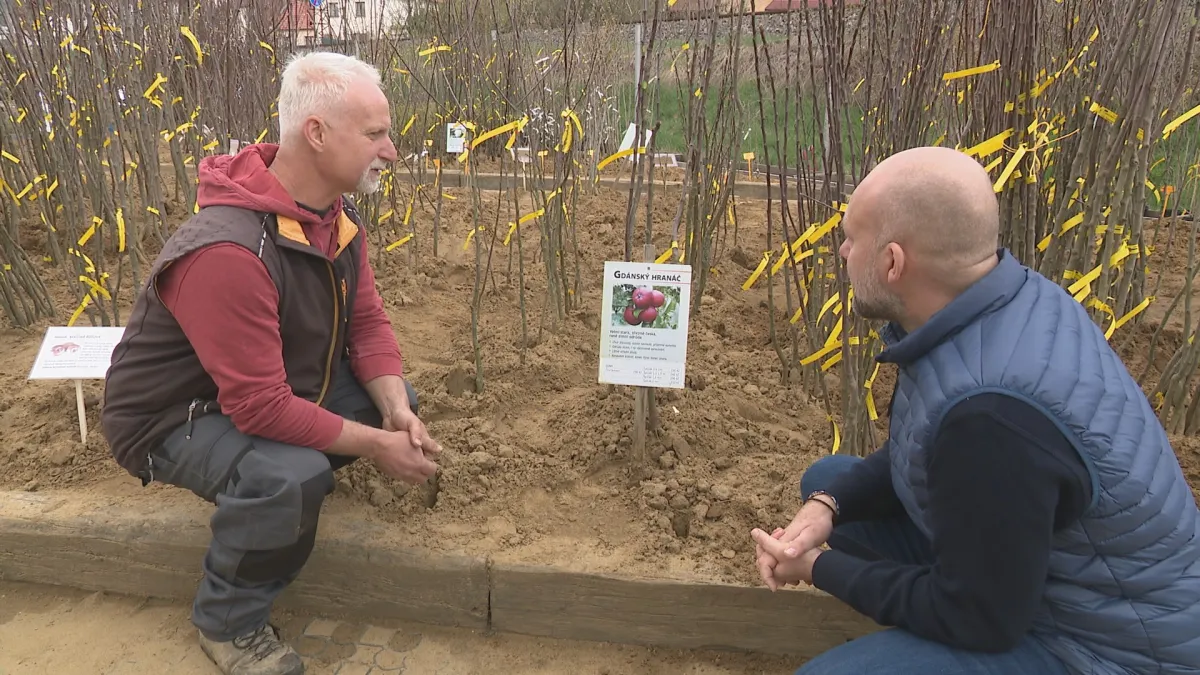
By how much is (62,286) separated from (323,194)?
261cm

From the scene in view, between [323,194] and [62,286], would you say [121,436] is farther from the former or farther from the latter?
[62,286]

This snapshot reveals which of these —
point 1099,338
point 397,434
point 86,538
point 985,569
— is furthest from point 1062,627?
point 86,538

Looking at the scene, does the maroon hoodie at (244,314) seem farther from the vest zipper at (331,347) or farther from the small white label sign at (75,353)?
the small white label sign at (75,353)

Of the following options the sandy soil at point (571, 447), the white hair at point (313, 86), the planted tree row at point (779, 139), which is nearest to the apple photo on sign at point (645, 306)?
the planted tree row at point (779, 139)

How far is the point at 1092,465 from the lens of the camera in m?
1.03

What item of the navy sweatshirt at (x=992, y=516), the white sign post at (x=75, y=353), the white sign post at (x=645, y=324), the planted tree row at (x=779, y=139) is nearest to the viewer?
the navy sweatshirt at (x=992, y=516)

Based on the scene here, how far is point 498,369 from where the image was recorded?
8.96ft

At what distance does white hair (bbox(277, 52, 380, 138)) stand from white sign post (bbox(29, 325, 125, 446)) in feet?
3.00

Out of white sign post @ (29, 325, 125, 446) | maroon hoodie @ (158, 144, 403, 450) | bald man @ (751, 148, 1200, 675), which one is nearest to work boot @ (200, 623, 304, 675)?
maroon hoodie @ (158, 144, 403, 450)

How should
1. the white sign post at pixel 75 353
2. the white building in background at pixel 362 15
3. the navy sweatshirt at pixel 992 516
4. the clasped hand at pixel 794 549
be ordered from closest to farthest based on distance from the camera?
the navy sweatshirt at pixel 992 516
the clasped hand at pixel 794 549
the white sign post at pixel 75 353
the white building in background at pixel 362 15

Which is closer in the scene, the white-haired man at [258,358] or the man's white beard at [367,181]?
the white-haired man at [258,358]

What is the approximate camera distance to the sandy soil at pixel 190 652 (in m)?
1.79

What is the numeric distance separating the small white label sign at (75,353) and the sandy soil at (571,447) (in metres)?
0.30

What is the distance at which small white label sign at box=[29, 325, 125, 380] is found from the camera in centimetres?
213
